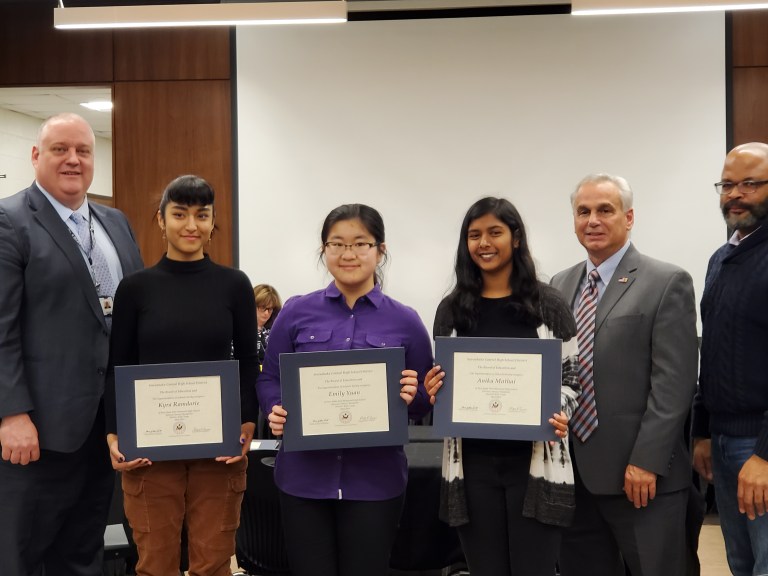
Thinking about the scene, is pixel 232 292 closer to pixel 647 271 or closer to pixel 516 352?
pixel 516 352

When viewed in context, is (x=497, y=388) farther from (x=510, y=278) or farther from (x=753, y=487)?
(x=753, y=487)

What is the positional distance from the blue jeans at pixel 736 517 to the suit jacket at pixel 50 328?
2132 millimetres

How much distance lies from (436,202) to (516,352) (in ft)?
12.8

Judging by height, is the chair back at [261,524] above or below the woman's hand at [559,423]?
below

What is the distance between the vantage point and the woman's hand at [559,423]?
2.11m

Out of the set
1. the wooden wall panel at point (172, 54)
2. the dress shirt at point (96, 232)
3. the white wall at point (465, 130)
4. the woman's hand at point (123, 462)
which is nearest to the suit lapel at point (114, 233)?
the dress shirt at point (96, 232)

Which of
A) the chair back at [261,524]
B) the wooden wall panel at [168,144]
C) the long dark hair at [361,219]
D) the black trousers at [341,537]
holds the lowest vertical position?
the chair back at [261,524]

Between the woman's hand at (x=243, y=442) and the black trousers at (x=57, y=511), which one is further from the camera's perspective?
the black trousers at (x=57, y=511)

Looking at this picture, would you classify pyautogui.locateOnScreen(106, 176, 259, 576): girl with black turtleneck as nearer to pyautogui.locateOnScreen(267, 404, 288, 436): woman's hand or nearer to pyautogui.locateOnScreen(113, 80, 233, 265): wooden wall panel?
pyautogui.locateOnScreen(267, 404, 288, 436): woman's hand

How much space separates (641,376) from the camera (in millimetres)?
2443

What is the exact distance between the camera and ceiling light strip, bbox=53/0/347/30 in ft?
14.6

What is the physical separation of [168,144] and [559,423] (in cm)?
492

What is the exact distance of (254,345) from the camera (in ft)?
7.91

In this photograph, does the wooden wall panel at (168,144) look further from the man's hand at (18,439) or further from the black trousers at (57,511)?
the man's hand at (18,439)
